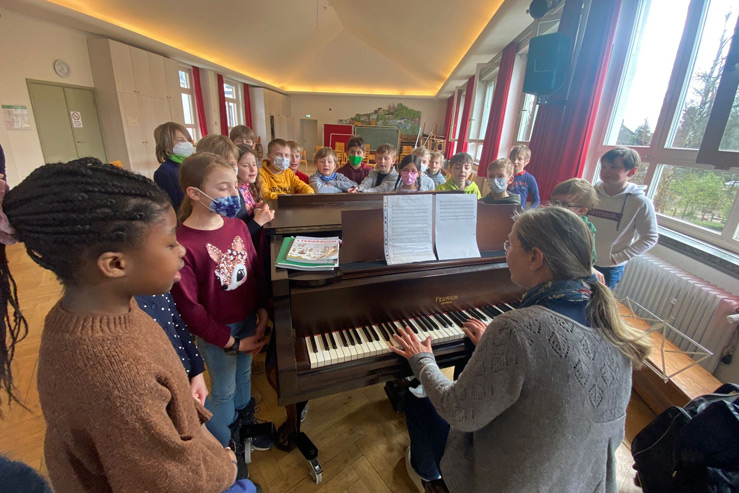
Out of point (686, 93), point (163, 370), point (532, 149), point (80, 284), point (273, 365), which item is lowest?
point (273, 365)

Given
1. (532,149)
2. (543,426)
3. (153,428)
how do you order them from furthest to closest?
(532,149)
(543,426)
(153,428)

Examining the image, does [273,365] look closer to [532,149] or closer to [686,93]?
[686,93]

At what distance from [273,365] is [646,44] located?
387 centimetres

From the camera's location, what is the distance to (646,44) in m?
2.74

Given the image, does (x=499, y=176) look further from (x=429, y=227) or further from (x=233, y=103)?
(x=233, y=103)

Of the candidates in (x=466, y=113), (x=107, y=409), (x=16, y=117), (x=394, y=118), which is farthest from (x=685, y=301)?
(x=394, y=118)

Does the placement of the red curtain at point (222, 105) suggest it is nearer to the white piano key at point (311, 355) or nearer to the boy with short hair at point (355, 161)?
the boy with short hair at point (355, 161)

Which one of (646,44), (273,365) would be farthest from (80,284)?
(646,44)

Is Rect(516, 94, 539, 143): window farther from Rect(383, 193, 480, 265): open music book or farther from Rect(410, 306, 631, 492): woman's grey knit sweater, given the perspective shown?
Rect(410, 306, 631, 492): woman's grey knit sweater

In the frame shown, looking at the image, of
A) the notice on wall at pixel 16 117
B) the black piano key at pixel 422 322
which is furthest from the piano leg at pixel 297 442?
the notice on wall at pixel 16 117

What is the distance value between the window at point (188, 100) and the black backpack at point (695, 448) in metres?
9.51

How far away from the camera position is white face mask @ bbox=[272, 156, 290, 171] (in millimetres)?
2746

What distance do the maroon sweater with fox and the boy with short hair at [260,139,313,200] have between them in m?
1.34

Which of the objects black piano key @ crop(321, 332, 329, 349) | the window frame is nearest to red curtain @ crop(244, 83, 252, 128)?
the window frame
